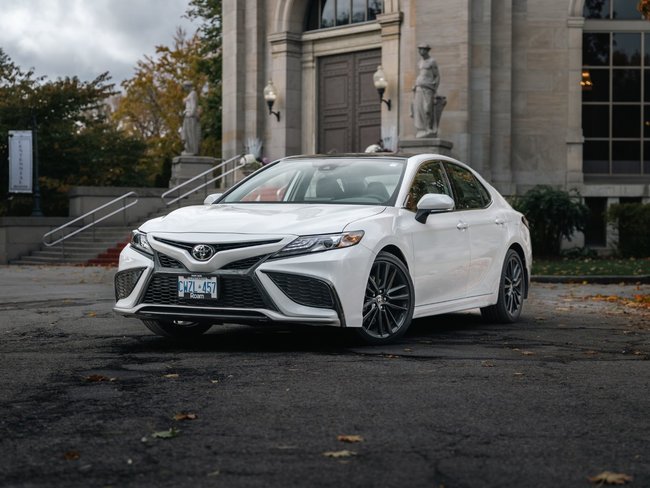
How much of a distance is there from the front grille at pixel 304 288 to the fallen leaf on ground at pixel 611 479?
3909mm

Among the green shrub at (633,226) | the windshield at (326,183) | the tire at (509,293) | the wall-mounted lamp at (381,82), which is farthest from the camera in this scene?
the wall-mounted lamp at (381,82)

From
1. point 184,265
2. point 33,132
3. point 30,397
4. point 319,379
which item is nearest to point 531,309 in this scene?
point 184,265

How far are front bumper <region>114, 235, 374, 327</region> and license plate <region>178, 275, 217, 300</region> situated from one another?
33mm

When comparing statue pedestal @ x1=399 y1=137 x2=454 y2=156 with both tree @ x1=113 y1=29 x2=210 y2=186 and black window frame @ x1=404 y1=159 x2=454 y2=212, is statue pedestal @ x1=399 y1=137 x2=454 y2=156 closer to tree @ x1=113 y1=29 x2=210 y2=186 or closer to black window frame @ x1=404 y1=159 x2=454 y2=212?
black window frame @ x1=404 y1=159 x2=454 y2=212

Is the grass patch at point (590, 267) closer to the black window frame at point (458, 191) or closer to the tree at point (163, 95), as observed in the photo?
the black window frame at point (458, 191)

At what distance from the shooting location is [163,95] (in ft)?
207

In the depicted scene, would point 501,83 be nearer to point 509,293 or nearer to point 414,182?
point 509,293

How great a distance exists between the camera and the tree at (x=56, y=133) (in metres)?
33.0

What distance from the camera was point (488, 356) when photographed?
27.8 ft

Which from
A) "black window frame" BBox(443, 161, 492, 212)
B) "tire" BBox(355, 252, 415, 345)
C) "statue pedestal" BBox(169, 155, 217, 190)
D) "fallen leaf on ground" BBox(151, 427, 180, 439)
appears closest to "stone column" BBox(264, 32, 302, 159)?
"statue pedestal" BBox(169, 155, 217, 190)

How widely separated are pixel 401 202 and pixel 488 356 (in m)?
1.61

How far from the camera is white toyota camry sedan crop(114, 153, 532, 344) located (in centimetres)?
838

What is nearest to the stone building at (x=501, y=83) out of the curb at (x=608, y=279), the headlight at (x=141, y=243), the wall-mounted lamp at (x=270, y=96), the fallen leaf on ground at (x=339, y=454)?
the wall-mounted lamp at (x=270, y=96)

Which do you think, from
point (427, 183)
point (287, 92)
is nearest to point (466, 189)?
point (427, 183)
